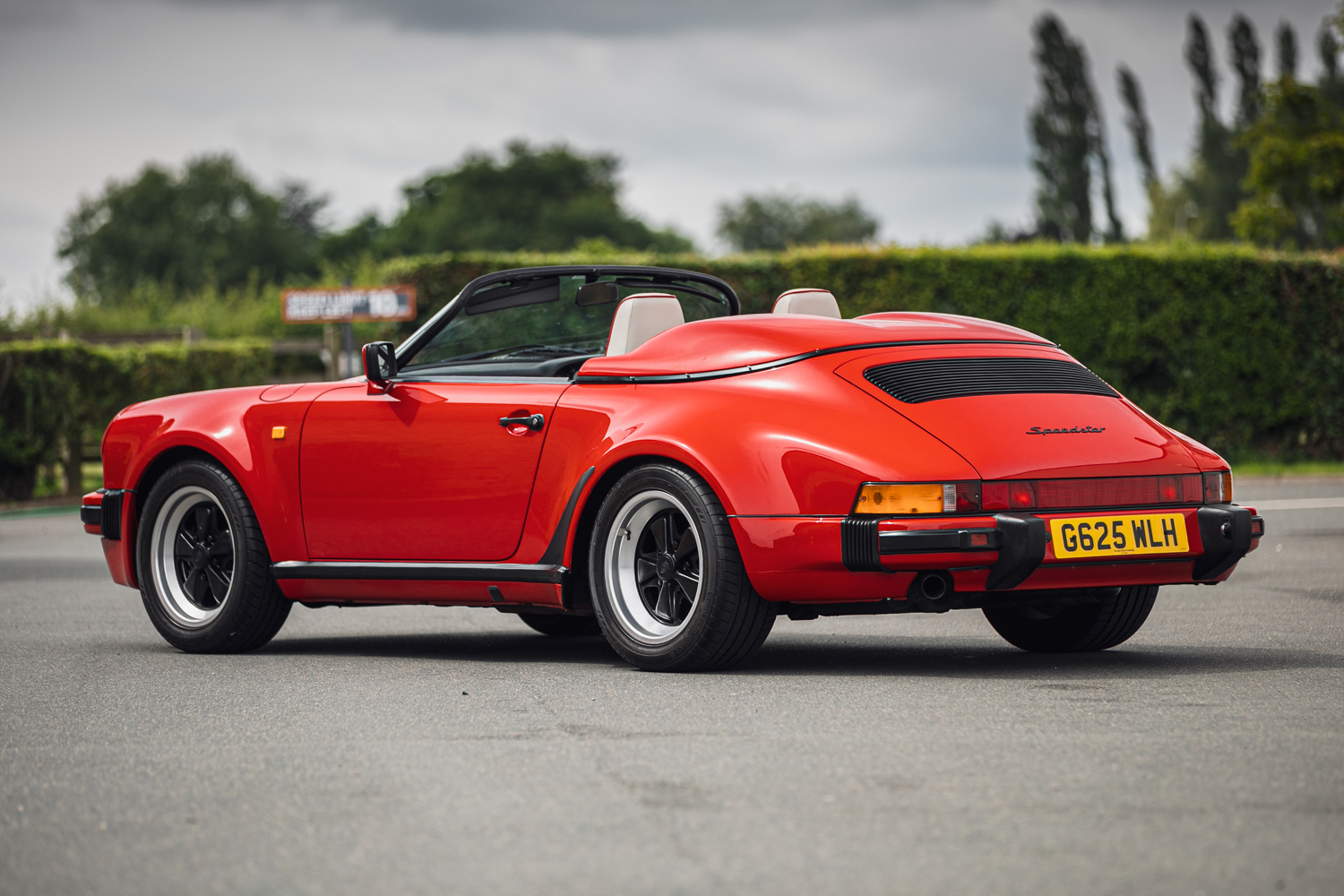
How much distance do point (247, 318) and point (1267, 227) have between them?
24.4 metres

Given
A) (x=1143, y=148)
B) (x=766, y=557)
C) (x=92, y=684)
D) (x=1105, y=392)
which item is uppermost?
(x=1143, y=148)

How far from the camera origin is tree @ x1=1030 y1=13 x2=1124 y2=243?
68.6m

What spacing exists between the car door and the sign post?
48.0ft

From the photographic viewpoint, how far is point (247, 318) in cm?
4238

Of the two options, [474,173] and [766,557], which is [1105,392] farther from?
[474,173]

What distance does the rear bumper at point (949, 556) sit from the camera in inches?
221

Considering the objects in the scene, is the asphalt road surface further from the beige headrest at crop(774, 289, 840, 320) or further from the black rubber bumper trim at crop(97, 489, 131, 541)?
the beige headrest at crop(774, 289, 840, 320)

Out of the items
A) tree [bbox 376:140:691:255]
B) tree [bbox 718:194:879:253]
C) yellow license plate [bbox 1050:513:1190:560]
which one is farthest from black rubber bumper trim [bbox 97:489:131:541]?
tree [bbox 718:194:879:253]

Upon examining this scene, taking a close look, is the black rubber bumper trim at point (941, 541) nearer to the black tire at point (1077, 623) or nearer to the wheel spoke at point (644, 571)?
the wheel spoke at point (644, 571)

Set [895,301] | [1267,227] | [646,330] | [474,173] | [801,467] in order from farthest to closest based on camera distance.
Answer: [474,173] < [1267,227] < [895,301] < [646,330] < [801,467]

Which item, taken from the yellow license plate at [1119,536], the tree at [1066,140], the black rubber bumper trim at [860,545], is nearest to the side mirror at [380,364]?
the black rubber bumper trim at [860,545]

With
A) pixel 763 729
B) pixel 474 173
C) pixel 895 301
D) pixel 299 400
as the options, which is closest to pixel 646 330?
pixel 299 400

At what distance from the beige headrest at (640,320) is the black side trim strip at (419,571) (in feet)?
3.05

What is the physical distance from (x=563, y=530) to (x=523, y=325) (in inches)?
49.0
